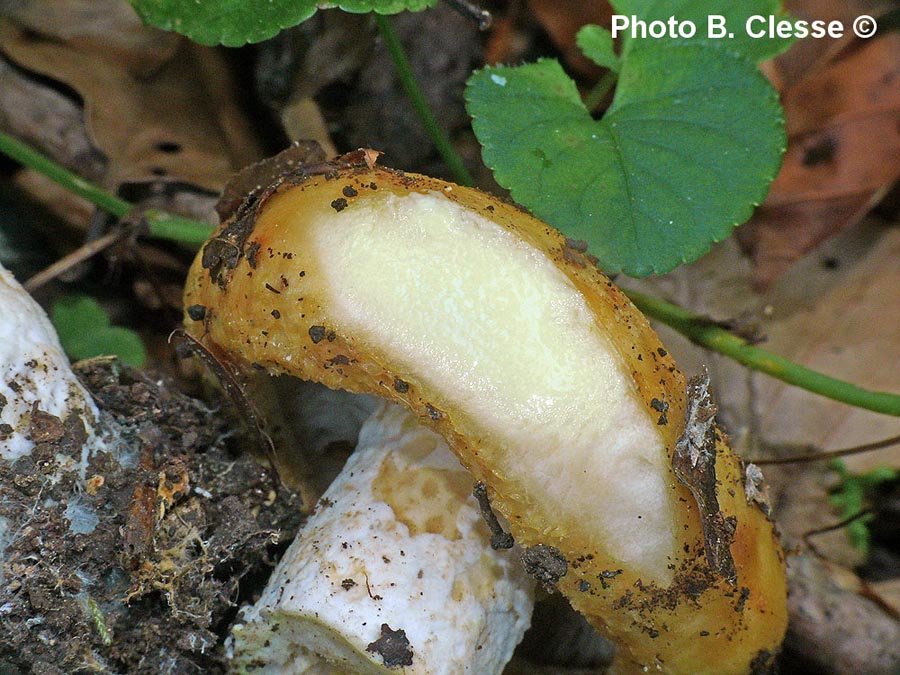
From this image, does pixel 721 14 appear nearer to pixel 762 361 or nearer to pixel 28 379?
pixel 762 361

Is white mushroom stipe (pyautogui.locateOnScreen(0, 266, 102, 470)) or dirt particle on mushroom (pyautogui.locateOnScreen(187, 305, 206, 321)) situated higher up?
dirt particle on mushroom (pyautogui.locateOnScreen(187, 305, 206, 321))

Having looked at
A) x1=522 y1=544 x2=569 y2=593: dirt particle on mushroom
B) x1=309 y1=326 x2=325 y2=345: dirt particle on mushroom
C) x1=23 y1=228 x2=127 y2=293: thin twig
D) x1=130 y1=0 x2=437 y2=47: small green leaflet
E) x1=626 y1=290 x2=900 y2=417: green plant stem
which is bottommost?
x1=522 y1=544 x2=569 y2=593: dirt particle on mushroom

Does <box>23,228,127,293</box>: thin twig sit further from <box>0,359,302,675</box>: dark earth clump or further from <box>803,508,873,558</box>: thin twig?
<box>803,508,873,558</box>: thin twig

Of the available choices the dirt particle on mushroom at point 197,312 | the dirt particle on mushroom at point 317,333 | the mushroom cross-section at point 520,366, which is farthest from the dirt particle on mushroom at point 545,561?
the dirt particle on mushroom at point 197,312

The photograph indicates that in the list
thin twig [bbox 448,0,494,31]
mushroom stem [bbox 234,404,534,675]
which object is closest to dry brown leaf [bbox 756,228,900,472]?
mushroom stem [bbox 234,404,534,675]

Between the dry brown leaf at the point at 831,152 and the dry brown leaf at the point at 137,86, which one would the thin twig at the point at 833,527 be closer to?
the dry brown leaf at the point at 831,152

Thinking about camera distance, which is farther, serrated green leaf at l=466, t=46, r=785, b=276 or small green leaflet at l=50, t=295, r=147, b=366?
small green leaflet at l=50, t=295, r=147, b=366

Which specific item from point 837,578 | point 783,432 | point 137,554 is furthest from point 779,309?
point 137,554
